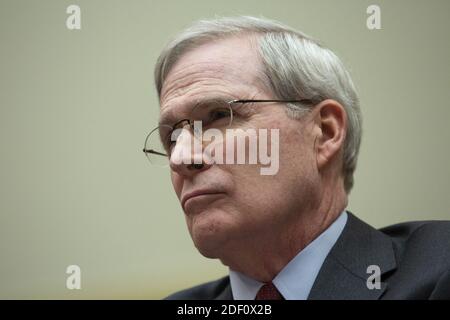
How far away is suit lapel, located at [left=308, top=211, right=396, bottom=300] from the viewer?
131 centimetres

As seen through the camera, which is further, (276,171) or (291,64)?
(291,64)

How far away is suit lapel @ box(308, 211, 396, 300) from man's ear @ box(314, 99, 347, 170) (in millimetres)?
215

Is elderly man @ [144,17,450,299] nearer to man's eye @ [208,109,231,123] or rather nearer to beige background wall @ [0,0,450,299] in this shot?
man's eye @ [208,109,231,123]

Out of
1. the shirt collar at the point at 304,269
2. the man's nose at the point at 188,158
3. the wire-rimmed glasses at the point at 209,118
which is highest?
the wire-rimmed glasses at the point at 209,118

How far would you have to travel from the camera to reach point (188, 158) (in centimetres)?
138

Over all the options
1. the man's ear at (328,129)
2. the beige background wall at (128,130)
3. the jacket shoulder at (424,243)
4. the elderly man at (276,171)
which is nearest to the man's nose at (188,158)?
the elderly man at (276,171)

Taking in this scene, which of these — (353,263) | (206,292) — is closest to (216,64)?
(353,263)

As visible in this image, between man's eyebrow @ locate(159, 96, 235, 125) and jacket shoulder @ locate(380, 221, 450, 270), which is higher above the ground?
man's eyebrow @ locate(159, 96, 235, 125)

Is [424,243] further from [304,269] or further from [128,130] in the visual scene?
[128,130]

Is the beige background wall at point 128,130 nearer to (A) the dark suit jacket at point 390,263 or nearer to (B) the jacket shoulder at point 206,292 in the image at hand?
(B) the jacket shoulder at point 206,292

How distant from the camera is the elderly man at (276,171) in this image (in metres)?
1.36

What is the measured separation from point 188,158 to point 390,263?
61 centimetres

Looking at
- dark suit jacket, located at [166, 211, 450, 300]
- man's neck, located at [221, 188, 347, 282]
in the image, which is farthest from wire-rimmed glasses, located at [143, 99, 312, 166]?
dark suit jacket, located at [166, 211, 450, 300]
